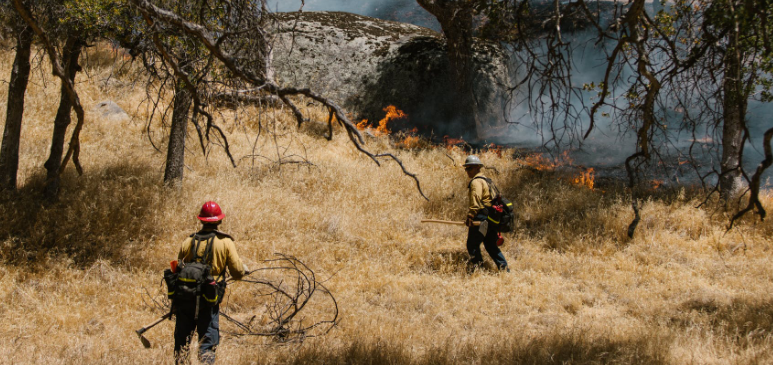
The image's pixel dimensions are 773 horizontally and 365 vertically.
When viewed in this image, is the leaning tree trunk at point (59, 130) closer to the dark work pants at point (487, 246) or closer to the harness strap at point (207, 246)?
the harness strap at point (207, 246)

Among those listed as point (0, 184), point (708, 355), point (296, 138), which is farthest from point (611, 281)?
point (0, 184)

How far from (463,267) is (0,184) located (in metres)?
6.93

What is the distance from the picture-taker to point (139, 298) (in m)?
5.75

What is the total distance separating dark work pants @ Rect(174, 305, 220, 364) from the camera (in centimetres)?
407

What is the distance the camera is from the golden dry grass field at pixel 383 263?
14.8ft

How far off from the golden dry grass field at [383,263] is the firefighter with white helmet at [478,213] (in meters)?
0.29

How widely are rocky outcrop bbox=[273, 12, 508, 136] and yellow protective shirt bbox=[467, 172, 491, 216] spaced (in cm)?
696

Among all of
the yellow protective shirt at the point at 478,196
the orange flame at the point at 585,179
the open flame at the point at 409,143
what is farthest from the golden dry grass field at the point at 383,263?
the open flame at the point at 409,143

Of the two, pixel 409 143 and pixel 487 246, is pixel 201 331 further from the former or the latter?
pixel 409 143

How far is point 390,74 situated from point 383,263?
8.64 metres

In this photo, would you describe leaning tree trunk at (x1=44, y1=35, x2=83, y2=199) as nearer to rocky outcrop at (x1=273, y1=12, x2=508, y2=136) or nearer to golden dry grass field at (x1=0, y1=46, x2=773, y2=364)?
golden dry grass field at (x1=0, y1=46, x2=773, y2=364)

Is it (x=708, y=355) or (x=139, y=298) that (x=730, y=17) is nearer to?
(x=708, y=355)

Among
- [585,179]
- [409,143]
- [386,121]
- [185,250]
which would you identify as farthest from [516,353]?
[386,121]

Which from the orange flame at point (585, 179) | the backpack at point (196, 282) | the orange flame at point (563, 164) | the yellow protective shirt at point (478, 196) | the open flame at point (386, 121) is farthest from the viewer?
the open flame at point (386, 121)
